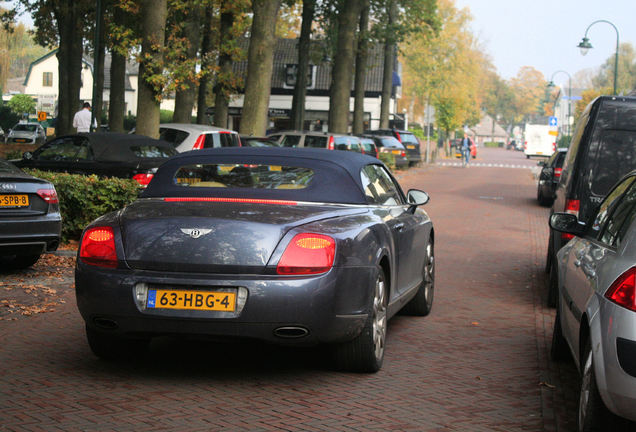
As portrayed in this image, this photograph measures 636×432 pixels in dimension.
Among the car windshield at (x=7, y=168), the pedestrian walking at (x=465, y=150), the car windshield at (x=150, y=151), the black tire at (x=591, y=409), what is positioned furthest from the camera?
the pedestrian walking at (x=465, y=150)

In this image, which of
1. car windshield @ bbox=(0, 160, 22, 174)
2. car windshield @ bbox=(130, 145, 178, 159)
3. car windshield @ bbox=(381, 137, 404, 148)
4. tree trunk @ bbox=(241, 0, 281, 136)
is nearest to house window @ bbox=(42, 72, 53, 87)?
car windshield @ bbox=(381, 137, 404, 148)

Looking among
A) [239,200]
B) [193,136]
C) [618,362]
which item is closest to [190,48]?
[193,136]

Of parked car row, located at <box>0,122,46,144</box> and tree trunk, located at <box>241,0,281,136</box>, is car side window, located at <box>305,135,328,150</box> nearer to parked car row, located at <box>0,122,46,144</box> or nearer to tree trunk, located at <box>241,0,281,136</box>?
tree trunk, located at <box>241,0,281,136</box>

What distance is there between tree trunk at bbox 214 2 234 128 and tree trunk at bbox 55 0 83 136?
15.2ft

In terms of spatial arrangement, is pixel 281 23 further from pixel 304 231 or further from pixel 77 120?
pixel 304 231

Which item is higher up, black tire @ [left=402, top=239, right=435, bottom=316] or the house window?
the house window

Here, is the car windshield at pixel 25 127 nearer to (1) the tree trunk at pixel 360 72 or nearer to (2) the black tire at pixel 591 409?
(1) the tree trunk at pixel 360 72

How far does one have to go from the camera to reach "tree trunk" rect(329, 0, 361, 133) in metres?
32.5

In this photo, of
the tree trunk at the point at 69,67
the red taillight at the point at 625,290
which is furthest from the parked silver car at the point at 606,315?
the tree trunk at the point at 69,67

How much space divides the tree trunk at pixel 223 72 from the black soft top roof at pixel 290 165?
23487mm

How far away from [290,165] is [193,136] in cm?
1418

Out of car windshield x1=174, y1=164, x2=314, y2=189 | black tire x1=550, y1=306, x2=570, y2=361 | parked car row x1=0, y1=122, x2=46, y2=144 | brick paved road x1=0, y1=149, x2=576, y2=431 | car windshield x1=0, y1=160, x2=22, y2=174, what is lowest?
parked car row x1=0, y1=122, x2=46, y2=144

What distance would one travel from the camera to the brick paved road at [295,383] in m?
4.98

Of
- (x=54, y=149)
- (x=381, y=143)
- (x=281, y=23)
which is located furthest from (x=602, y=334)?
(x=281, y=23)
